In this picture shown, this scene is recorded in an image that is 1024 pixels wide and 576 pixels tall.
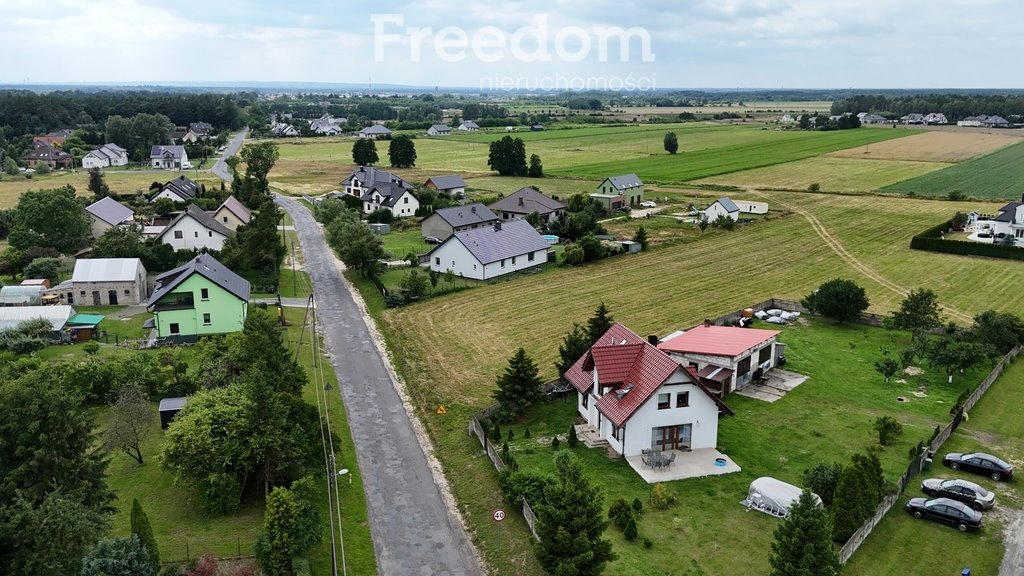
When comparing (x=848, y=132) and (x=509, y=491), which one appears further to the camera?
(x=848, y=132)

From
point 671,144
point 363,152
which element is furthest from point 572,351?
point 671,144

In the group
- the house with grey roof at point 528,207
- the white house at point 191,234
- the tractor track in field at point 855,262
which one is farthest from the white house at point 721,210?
the white house at point 191,234

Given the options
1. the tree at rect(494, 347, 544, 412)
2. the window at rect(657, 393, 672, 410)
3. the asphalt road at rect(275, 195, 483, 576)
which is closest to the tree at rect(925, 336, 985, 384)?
the window at rect(657, 393, 672, 410)

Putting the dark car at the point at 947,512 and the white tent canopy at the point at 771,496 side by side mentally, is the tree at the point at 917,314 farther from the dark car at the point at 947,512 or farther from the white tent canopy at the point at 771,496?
the white tent canopy at the point at 771,496

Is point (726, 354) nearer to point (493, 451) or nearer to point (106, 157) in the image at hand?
point (493, 451)

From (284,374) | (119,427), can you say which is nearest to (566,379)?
(284,374)

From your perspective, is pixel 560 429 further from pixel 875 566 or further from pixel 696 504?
pixel 875 566
